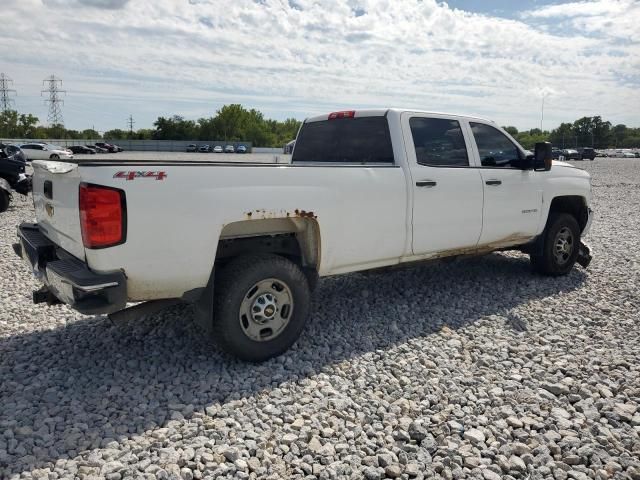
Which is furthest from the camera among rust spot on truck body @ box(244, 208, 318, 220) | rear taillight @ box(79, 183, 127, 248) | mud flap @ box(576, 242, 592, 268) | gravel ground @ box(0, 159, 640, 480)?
mud flap @ box(576, 242, 592, 268)

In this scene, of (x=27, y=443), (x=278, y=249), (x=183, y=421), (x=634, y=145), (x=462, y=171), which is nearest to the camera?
(x=27, y=443)

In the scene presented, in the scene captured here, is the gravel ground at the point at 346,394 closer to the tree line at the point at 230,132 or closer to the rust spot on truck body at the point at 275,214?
the rust spot on truck body at the point at 275,214

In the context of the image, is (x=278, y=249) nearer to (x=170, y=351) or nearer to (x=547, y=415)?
(x=170, y=351)

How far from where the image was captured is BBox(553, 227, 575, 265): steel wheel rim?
6.42 m

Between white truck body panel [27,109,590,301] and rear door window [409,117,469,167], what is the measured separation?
9 cm

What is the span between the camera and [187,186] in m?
3.37

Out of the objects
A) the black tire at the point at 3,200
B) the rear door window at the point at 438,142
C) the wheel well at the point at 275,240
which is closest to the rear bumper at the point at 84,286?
the wheel well at the point at 275,240

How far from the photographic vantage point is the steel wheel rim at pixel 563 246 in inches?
253

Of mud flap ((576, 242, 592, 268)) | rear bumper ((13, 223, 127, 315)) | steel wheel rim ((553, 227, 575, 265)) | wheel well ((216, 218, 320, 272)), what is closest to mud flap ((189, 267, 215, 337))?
wheel well ((216, 218, 320, 272))

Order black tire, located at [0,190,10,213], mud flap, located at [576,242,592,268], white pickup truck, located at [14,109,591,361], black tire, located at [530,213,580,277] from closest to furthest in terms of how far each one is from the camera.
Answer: white pickup truck, located at [14,109,591,361], black tire, located at [530,213,580,277], mud flap, located at [576,242,592,268], black tire, located at [0,190,10,213]

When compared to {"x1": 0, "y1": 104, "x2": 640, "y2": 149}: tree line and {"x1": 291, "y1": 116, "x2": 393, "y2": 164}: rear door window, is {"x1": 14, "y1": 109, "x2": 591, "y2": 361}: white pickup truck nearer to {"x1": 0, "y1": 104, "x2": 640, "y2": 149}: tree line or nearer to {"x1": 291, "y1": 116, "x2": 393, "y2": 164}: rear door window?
{"x1": 291, "y1": 116, "x2": 393, "y2": 164}: rear door window

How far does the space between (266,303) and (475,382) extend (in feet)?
5.43

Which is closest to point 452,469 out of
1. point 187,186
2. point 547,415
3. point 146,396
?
point 547,415

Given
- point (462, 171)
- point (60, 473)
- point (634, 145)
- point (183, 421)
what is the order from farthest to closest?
point (634, 145) → point (462, 171) → point (183, 421) → point (60, 473)
